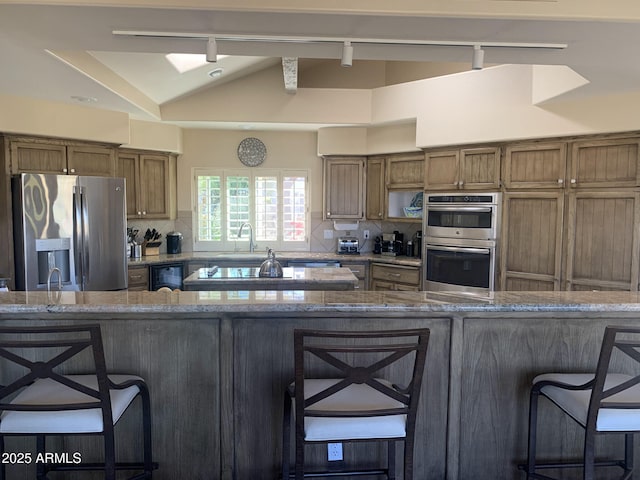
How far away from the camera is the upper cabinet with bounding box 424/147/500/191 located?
14.5 ft

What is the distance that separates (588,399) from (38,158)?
182 inches

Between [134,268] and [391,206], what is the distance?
312 cm

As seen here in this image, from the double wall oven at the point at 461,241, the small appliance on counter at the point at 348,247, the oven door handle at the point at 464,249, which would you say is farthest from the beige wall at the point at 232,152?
the oven door handle at the point at 464,249

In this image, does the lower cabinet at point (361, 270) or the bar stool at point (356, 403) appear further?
the lower cabinet at point (361, 270)

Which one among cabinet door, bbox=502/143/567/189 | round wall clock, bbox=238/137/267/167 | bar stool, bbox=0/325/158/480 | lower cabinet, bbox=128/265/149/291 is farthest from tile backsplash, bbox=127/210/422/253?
bar stool, bbox=0/325/158/480

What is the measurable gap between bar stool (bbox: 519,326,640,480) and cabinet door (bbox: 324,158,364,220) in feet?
13.2

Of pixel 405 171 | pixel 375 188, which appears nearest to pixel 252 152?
pixel 375 188

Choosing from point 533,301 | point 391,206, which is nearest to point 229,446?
point 533,301

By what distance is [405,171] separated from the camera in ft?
17.9

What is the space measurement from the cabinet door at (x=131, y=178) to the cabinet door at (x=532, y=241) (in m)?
4.07

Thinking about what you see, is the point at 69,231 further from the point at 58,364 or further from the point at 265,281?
the point at 58,364

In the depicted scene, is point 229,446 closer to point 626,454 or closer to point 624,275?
point 626,454

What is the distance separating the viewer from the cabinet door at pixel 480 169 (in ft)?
14.5

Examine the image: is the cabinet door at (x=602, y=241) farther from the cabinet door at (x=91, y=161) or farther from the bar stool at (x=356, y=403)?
the cabinet door at (x=91, y=161)
